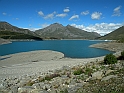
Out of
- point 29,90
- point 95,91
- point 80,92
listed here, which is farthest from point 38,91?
point 95,91

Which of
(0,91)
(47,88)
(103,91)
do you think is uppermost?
(103,91)

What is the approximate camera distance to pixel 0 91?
1602 cm

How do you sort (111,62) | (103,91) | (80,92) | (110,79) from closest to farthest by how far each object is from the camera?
(103,91) < (80,92) < (110,79) < (111,62)

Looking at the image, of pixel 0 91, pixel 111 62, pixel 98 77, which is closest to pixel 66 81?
pixel 98 77

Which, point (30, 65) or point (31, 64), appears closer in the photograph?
point (30, 65)

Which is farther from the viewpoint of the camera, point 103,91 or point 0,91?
point 0,91

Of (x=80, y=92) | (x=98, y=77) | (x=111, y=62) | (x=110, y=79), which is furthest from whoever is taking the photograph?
(x=111, y=62)

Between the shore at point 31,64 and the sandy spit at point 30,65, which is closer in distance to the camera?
the sandy spit at point 30,65

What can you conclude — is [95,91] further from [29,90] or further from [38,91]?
[29,90]

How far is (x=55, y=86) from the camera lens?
14.3 m

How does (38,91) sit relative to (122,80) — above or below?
below

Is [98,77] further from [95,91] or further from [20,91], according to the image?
[20,91]

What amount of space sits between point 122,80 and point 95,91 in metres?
3.03

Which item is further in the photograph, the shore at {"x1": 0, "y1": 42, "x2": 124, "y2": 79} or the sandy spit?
the shore at {"x1": 0, "y1": 42, "x2": 124, "y2": 79}
